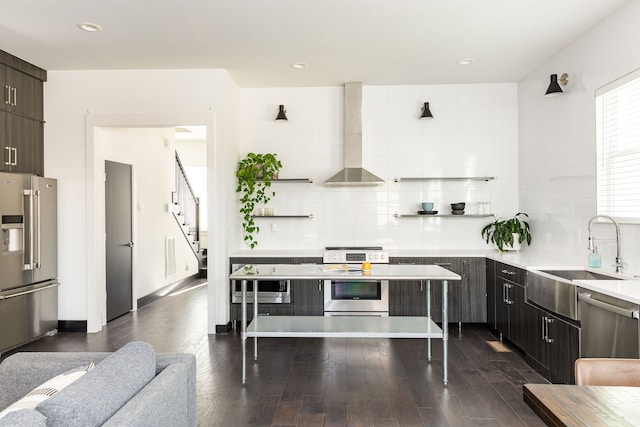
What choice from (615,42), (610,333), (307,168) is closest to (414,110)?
(307,168)

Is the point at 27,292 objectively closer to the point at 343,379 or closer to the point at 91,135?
the point at 91,135

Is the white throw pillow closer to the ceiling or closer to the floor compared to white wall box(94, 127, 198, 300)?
closer to the floor

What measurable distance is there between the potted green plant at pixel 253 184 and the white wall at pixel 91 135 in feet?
1.22

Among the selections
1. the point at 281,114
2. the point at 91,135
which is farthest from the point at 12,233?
the point at 281,114

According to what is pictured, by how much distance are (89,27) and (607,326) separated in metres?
4.56

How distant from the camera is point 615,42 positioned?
3.57 metres

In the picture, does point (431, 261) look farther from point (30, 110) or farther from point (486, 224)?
point (30, 110)

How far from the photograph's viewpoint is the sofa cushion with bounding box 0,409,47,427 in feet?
3.49

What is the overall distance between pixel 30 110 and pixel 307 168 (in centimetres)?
321

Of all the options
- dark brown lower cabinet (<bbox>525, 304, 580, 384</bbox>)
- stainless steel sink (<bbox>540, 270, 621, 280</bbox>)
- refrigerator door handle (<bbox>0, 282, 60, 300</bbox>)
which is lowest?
dark brown lower cabinet (<bbox>525, 304, 580, 384</bbox>)

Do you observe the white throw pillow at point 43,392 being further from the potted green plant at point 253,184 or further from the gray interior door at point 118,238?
the gray interior door at point 118,238

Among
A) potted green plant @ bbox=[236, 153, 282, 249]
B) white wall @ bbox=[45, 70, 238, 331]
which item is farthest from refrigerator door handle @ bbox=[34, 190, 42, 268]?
potted green plant @ bbox=[236, 153, 282, 249]

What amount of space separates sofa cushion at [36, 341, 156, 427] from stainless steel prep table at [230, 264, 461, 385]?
168 centimetres

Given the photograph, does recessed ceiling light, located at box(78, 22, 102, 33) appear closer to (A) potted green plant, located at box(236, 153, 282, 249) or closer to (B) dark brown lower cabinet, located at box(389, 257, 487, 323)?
(A) potted green plant, located at box(236, 153, 282, 249)
